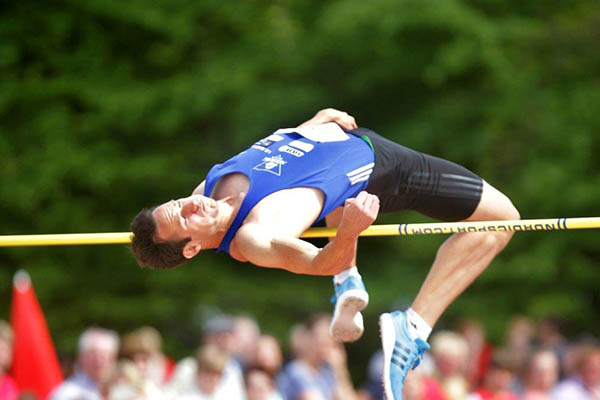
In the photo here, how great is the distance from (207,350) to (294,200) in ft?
8.01

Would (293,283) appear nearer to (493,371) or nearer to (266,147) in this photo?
(493,371)

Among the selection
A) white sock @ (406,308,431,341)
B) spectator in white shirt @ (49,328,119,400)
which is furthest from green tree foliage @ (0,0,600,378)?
white sock @ (406,308,431,341)

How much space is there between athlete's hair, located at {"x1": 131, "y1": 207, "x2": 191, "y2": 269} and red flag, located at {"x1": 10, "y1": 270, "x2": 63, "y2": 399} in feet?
9.23

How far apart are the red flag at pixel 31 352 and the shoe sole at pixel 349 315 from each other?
3.13m

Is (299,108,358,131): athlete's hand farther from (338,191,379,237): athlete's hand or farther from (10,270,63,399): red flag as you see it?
(10,270,63,399): red flag

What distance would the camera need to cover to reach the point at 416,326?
5305 millimetres

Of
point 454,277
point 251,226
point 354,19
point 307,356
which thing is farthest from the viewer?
point 354,19

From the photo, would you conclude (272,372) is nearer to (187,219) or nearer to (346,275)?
(346,275)

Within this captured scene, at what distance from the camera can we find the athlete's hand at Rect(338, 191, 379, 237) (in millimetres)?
4387

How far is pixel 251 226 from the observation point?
4.68 meters

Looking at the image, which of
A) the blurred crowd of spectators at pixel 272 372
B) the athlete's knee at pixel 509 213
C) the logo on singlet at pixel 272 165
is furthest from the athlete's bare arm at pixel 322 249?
the blurred crowd of spectators at pixel 272 372

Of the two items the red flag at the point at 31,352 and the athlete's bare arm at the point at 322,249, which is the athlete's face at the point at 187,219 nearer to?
the athlete's bare arm at the point at 322,249

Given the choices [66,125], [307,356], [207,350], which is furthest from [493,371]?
[66,125]

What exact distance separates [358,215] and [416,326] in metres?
1.13
